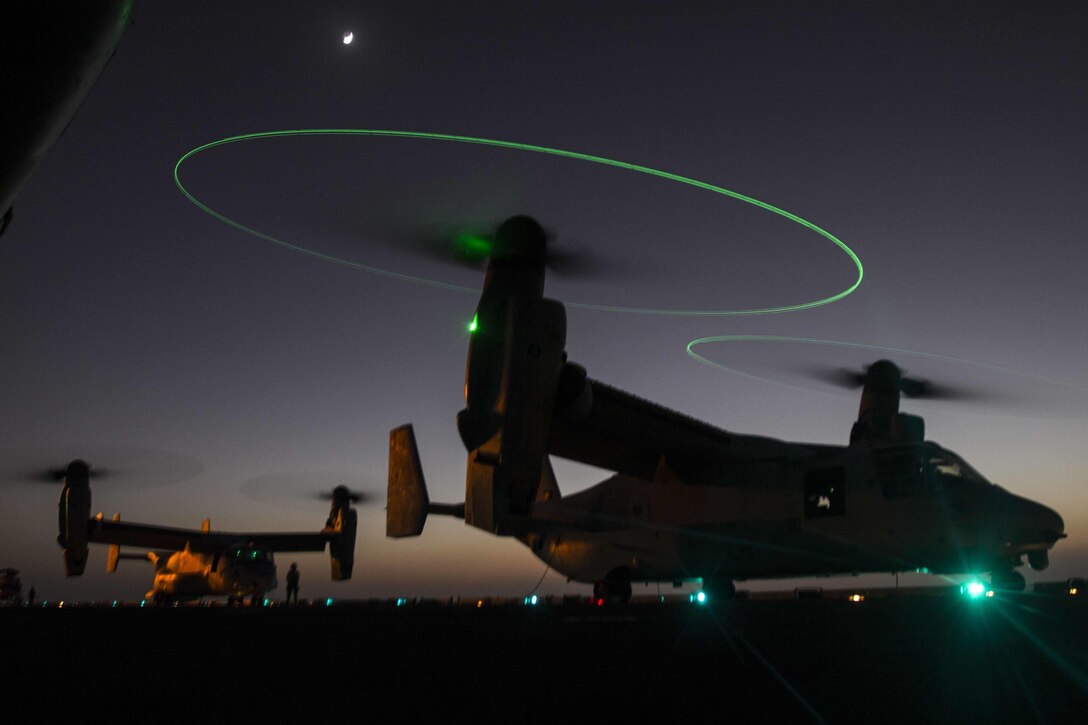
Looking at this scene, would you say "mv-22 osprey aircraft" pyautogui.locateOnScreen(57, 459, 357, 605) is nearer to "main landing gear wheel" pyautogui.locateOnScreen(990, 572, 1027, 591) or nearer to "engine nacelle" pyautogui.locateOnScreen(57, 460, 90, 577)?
"engine nacelle" pyautogui.locateOnScreen(57, 460, 90, 577)

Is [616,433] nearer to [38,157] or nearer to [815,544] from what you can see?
[815,544]

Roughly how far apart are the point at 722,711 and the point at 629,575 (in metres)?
17.4

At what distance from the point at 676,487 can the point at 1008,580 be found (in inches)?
275

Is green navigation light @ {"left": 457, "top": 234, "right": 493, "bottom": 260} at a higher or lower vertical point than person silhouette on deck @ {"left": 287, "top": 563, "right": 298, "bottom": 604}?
higher

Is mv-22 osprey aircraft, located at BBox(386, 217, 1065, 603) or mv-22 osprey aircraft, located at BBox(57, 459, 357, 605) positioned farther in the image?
mv-22 osprey aircraft, located at BBox(57, 459, 357, 605)

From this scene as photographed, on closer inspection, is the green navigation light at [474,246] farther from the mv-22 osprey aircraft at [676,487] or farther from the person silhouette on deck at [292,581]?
the person silhouette on deck at [292,581]

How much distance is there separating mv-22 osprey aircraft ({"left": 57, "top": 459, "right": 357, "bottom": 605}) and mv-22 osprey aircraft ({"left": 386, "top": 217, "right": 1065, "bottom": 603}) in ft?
69.0

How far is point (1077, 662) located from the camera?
17.5 feet

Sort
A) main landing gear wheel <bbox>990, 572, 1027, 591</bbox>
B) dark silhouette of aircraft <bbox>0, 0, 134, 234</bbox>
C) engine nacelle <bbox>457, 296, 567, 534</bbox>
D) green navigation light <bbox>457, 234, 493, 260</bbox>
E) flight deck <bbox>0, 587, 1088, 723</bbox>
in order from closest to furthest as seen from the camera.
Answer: dark silhouette of aircraft <bbox>0, 0, 134, 234</bbox> < flight deck <bbox>0, 587, 1088, 723</bbox> < engine nacelle <bbox>457, 296, 567, 534</bbox> < green navigation light <bbox>457, 234, 493, 260</bbox> < main landing gear wheel <bbox>990, 572, 1027, 591</bbox>

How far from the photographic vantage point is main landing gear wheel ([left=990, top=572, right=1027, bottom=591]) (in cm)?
1542

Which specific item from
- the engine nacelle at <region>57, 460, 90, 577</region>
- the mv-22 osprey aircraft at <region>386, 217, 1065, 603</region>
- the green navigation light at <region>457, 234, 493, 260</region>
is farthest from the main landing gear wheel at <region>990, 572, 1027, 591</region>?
the engine nacelle at <region>57, 460, 90, 577</region>

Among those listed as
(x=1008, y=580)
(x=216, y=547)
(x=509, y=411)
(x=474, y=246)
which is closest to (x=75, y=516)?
(x=216, y=547)

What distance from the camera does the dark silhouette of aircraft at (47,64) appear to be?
101 inches

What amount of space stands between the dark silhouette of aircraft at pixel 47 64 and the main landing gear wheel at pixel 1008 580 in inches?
665
